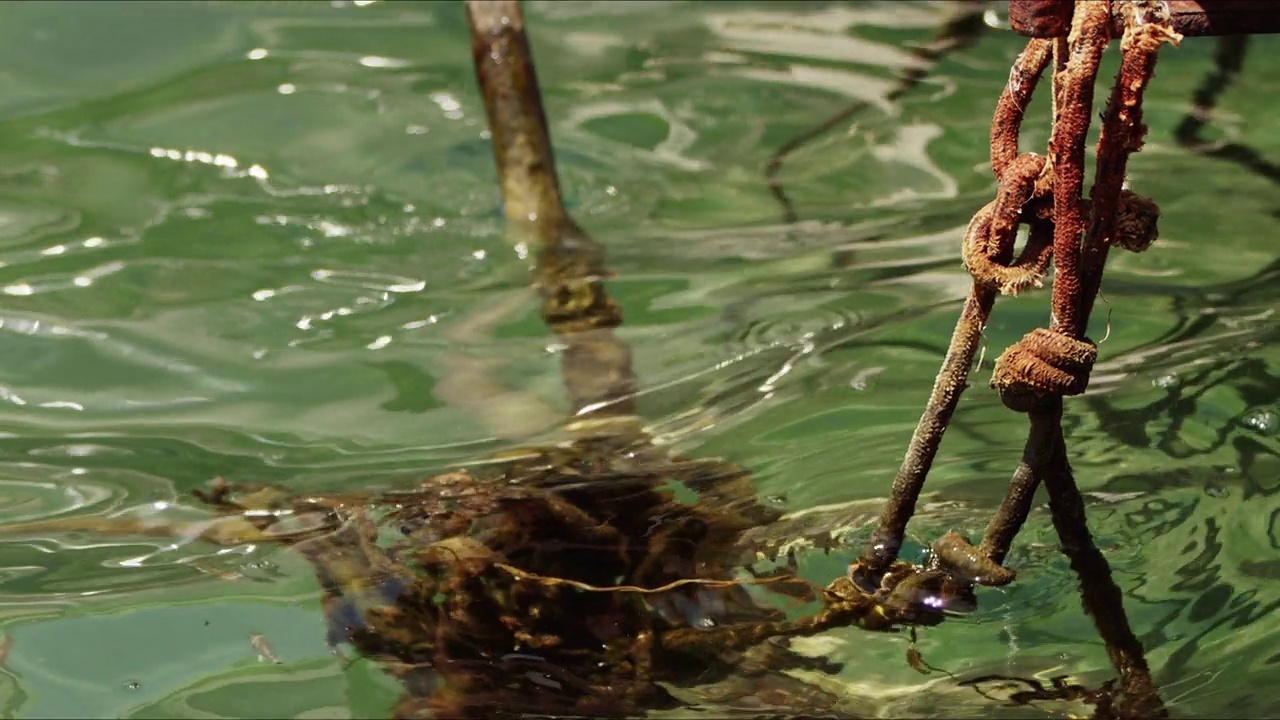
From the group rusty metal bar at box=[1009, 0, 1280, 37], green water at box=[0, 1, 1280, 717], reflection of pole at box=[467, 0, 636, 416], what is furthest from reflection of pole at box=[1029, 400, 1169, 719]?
reflection of pole at box=[467, 0, 636, 416]

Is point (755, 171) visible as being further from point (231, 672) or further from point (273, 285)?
point (231, 672)

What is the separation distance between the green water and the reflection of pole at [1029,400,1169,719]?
5 cm

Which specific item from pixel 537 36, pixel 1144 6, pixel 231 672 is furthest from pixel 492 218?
pixel 1144 6

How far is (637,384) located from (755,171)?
156cm

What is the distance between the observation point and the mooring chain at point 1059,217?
135 cm

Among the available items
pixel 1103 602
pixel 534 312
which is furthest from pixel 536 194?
pixel 1103 602

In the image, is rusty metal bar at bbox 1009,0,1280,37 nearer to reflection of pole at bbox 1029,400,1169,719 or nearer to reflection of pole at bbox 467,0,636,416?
→ reflection of pole at bbox 1029,400,1169,719

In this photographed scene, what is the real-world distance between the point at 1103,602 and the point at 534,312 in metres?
1.73

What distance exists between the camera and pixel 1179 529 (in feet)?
6.96

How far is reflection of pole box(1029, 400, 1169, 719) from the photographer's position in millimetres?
1612

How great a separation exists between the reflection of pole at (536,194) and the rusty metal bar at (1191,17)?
1.66 meters

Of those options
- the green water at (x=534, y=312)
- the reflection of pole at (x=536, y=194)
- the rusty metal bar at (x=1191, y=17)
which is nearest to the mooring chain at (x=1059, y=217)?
the rusty metal bar at (x=1191, y=17)

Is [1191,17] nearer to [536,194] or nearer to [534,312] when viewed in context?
[534,312]

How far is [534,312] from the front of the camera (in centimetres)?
325
